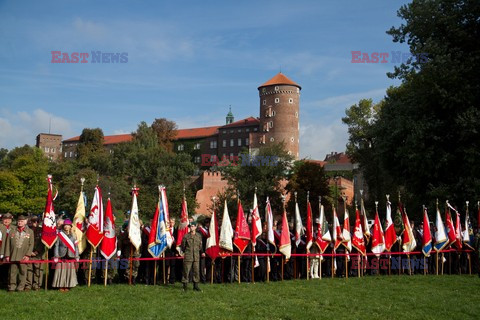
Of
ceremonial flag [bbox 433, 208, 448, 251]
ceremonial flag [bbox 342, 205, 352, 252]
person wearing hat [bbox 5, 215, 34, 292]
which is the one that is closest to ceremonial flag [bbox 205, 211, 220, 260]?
ceremonial flag [bbox 342, 205, 352, 252]

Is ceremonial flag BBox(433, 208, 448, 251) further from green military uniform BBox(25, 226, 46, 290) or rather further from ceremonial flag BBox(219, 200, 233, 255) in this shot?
green military uniform BBox(25, 226, 46, 290)

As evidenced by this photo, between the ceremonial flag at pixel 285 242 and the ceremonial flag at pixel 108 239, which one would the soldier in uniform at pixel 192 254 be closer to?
the ceremonial flag at pixel 108 239

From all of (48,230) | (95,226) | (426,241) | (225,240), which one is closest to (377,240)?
(426,241)

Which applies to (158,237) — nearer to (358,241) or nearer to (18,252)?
(18,252)

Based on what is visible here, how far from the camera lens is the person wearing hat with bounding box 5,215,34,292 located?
12948 mm

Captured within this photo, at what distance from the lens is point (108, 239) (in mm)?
14570

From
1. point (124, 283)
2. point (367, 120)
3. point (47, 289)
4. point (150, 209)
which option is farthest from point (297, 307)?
point (367, 120)

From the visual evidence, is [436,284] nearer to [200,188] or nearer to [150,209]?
[150,209]

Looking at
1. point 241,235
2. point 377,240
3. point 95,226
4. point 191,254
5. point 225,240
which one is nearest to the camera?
point 191,254

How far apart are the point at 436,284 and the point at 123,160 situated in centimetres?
6670

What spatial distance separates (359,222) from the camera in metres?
18.5

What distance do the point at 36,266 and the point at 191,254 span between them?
423cm

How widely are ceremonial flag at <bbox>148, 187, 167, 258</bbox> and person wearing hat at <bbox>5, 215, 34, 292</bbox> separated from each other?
3416 mm

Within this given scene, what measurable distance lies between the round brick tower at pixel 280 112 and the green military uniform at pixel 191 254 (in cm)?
8845
